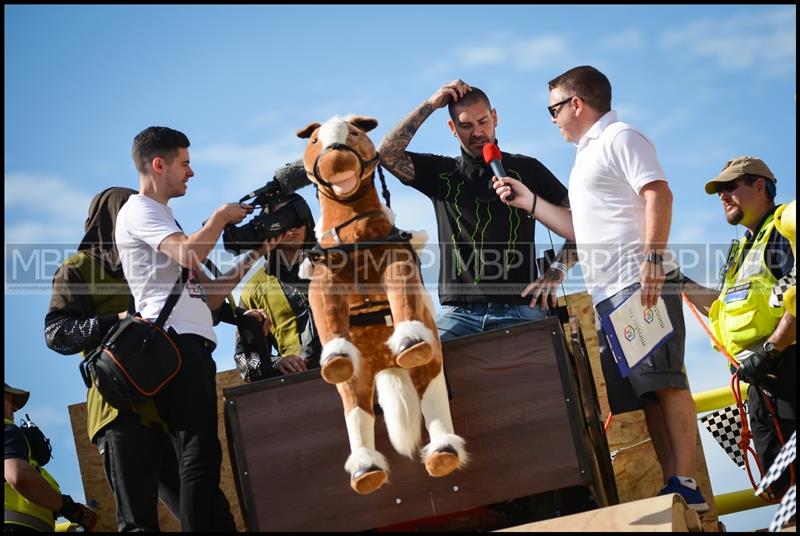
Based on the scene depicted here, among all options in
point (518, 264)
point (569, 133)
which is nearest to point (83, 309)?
point (518, 264)

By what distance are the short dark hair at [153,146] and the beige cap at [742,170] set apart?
9.43 ft

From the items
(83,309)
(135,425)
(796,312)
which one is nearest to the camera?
(796,312)

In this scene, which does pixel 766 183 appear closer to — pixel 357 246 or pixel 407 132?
pixel 407 132

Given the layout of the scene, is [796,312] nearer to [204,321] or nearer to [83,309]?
[204,321]

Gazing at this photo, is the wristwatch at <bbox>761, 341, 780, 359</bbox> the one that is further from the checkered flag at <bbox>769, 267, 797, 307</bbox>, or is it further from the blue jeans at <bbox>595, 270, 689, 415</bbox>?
the blue jeans at <bbox>595, 270, 689, 415</bbox>

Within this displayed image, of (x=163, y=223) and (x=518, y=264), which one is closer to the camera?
(x=163, y=223)

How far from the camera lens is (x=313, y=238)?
14.5ft

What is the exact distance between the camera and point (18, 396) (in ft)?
18.8

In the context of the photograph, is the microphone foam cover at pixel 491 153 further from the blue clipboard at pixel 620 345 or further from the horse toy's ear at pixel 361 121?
the blue clipboard at pixel 620 345

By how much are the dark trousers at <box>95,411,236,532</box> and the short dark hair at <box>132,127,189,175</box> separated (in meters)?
1.14

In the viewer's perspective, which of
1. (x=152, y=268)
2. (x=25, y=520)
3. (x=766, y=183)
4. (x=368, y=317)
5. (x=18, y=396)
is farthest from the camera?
(x=18, y=396)

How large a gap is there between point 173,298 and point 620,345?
1.91m

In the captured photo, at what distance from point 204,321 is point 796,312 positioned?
2.45 meters

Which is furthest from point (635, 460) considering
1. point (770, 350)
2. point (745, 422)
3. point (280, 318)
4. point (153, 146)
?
point (153, 146)
